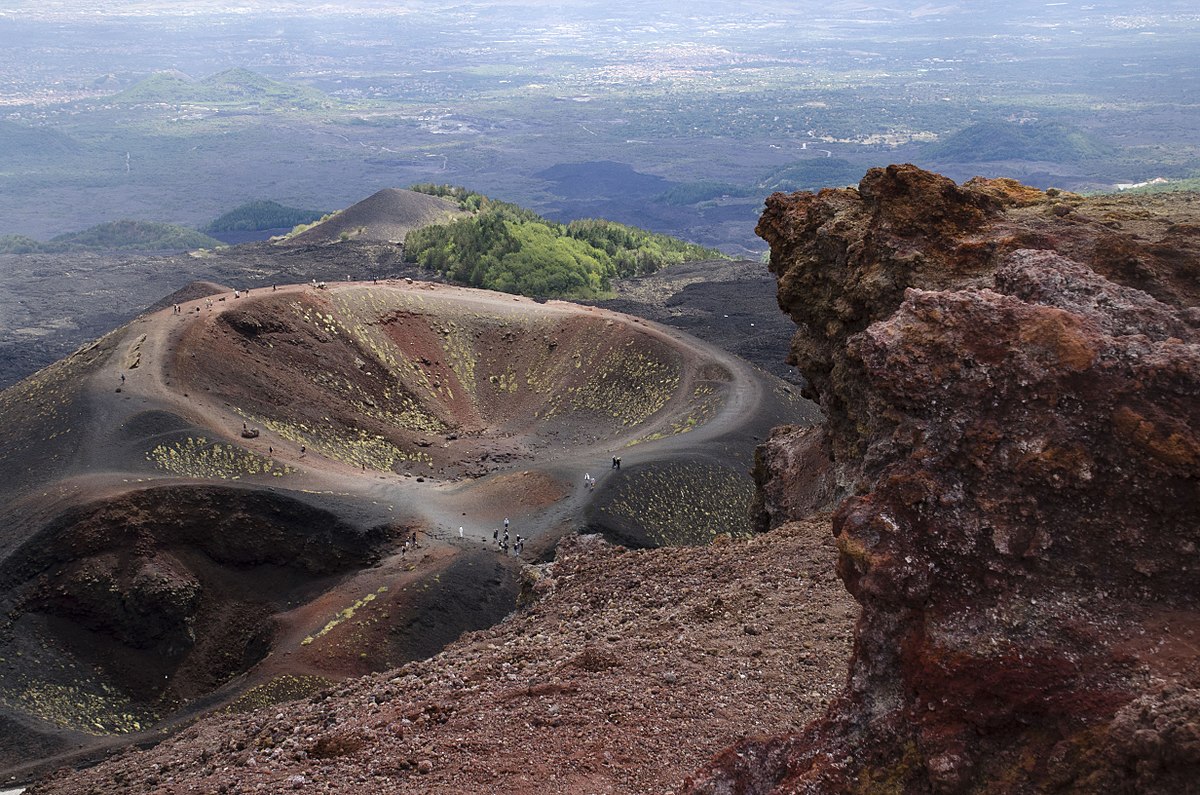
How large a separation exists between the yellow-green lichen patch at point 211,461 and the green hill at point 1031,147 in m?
178

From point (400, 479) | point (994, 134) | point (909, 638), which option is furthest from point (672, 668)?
point (994, 134)

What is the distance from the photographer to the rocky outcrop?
870 cm

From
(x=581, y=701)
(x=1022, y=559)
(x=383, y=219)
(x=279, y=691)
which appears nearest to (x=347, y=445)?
(x=279, y=691)

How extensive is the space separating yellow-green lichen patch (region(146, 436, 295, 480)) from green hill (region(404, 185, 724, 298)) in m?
42.6

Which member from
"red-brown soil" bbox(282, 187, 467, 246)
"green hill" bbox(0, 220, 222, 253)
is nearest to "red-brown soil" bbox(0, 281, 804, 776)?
"red-brown soil" bbox(282, 187, 467, 246)

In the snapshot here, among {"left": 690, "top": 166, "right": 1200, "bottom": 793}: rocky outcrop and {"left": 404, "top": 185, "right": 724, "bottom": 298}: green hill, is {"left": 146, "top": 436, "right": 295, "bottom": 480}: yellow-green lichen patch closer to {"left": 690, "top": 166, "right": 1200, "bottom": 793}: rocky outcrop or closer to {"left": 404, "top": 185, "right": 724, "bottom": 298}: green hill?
{"left": 690, "top": 166, "right": 1200, "bottom": 793}: rocky outcrop

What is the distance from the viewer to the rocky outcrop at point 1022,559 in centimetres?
870

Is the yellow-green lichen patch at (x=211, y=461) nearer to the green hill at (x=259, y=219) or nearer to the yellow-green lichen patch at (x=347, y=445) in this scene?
the yellow-green lichen patch at (x=347, y=445)

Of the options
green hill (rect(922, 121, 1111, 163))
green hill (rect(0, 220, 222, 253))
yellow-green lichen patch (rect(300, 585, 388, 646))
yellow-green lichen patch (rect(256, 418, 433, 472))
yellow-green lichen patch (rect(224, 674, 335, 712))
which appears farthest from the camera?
green hill (rect(922, 121, 1111, 163))

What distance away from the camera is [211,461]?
35.7m

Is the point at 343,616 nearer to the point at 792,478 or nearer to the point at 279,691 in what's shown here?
the point at 279,691

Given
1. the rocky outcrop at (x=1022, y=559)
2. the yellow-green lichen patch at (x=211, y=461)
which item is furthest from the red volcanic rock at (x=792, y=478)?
the yellow-green lichen patch at (x=211, y=461)

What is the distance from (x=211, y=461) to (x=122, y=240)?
11661 centimetres

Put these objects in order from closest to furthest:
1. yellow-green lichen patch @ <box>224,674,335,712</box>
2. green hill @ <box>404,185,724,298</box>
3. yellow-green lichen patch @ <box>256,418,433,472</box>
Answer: yellow-green lichen patch @ <box>224,674,335,712</box>, yellow-green lichen patch @ <box>256,418,433,472</box>, green hill @ <box>404,185,724,298</box>
